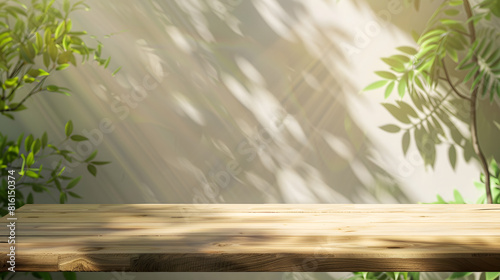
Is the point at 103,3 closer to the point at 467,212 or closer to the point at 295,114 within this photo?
the point at 295,114

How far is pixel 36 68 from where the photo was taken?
2229 millimetres

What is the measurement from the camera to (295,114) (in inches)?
89.4

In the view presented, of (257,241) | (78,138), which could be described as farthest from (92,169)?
(257,241)

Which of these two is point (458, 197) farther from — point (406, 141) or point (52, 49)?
point (52, 49)

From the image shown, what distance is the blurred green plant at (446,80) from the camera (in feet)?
6.92

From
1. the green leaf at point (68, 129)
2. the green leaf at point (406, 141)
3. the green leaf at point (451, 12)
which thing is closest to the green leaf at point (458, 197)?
the green leaf at point (406, 141)

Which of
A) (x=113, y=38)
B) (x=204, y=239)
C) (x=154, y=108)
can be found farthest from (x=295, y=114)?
(x=204, y=239)

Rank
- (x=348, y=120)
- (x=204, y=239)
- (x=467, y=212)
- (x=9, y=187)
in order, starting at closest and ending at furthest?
1. (x=204, y=239)
2. (x=467, y=212)
3. (x=9, y=187)
4. (x=348, y=120)

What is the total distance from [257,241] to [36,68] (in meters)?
1.47

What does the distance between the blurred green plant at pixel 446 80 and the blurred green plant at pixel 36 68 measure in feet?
4.07

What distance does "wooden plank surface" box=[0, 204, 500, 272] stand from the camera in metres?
1.17

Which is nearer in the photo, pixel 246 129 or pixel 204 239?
pixel 204 239

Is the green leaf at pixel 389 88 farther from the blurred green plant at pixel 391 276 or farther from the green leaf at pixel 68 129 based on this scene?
the green leaf at pixel 68 129

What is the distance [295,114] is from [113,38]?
0.87 meters
